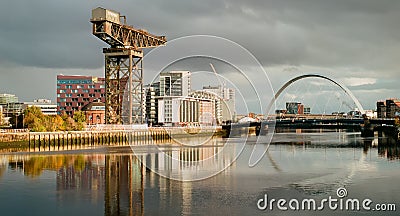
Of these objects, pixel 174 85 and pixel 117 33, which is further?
pixel 174 85

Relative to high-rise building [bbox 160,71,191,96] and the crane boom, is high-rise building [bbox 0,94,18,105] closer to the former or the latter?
high-rise building [bbox 160,71,191,96]

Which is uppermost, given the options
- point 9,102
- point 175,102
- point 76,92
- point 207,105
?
point 76,92

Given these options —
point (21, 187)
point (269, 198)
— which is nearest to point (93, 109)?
point (21, 187)

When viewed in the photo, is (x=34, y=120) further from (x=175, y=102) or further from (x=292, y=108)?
(x=292, y=108)

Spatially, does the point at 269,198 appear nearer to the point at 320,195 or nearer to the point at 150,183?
the point at 320,195

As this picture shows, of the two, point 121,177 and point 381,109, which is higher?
point 381,109

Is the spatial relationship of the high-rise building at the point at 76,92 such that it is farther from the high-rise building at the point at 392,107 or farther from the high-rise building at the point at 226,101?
the high-rise building at the point at 392,107

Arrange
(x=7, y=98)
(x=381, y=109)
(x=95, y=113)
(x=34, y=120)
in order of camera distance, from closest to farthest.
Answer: (x=34, y=120) < (x=95, y=113) < (x=7, y=98) < (x=381, y=109)

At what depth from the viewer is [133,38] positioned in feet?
191

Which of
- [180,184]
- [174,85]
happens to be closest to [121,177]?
[180,184]

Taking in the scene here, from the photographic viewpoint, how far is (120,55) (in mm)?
56906

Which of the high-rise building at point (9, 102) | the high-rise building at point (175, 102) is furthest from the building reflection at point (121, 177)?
the high-rise building at point (9, 102)
